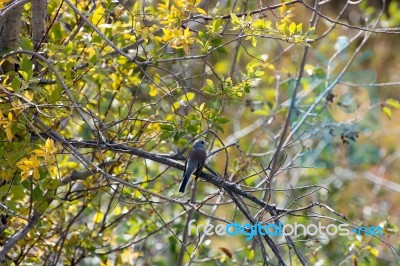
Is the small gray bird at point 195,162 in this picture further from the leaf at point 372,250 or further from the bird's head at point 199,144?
the leaf at point 372,250

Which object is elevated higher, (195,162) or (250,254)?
(250,254)

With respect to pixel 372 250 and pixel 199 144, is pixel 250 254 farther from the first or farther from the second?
pixel 199 144

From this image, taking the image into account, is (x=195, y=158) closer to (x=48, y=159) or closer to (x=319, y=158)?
(x=48, y=159)

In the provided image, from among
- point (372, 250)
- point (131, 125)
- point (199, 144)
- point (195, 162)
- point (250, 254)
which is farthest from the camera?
point (250, 254)

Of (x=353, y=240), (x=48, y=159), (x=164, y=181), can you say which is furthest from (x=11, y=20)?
(x=353, y=240)

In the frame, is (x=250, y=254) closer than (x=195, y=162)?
No

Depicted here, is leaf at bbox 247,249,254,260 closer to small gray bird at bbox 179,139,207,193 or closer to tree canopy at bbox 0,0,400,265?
tree canopy at bbox 0,0,400,265

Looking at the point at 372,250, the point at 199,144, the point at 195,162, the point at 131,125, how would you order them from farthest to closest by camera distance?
the point at 372,250, the point at 131,125, the point at 199,144, the point at 195,162

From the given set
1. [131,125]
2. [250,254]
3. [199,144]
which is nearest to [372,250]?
[250,254]

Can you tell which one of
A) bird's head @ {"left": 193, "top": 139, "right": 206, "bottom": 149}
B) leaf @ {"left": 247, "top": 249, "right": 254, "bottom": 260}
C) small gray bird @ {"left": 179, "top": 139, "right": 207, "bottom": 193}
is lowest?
small gray bird @ {"left": 179, "top": 139, "right": 207, "bottom": 193}

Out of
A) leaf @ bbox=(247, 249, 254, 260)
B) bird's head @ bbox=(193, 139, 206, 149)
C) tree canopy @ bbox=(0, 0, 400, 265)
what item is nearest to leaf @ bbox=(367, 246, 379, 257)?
tree canopy @ bbox=(0, 0, 400, 265)

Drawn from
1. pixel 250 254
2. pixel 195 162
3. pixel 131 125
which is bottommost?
pixel 195 162

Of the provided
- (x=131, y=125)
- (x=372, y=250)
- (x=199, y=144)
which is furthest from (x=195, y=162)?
(x=372, y=250)

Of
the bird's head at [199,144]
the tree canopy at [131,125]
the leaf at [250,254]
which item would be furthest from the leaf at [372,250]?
the bird's head at [199,144]
